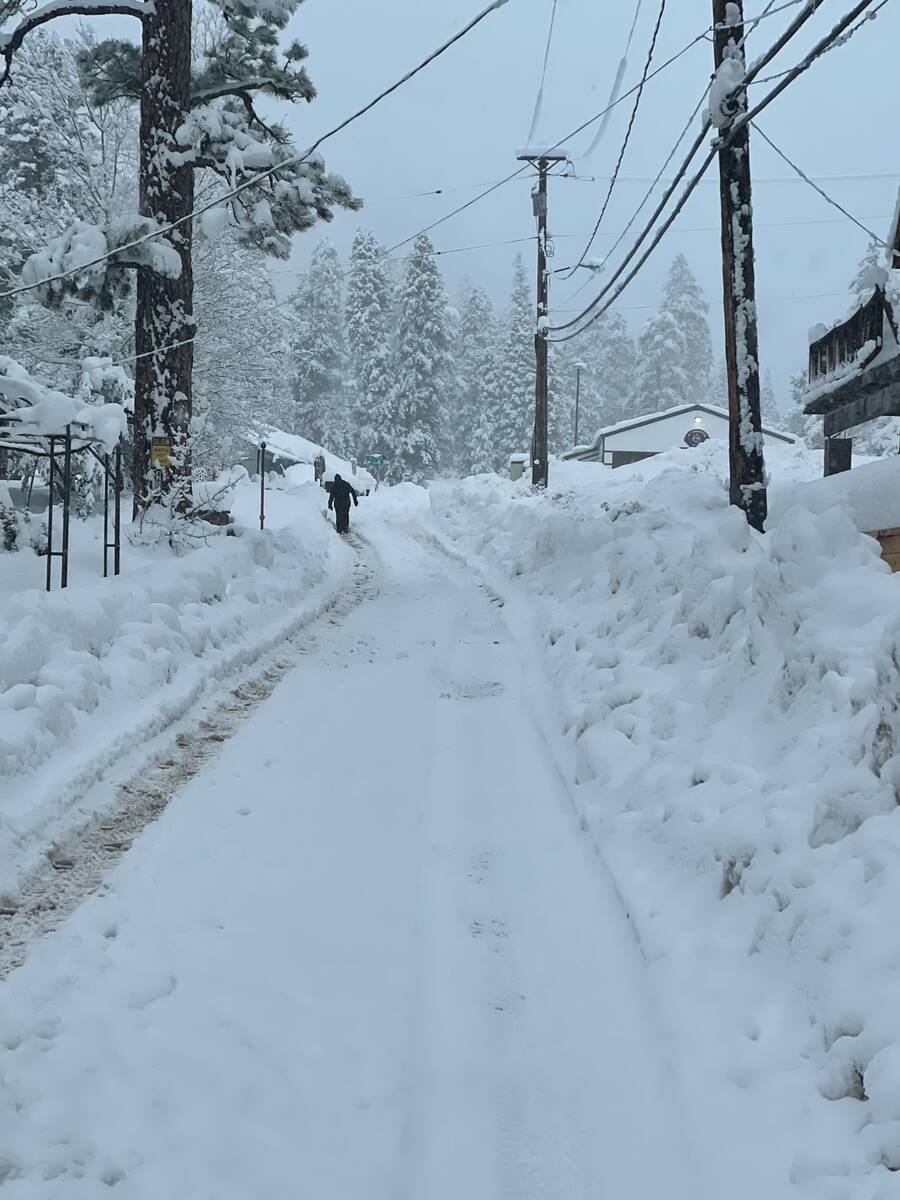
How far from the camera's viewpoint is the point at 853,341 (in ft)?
25.3

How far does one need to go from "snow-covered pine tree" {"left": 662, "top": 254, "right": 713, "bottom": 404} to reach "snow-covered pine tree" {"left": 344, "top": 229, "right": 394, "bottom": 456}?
1109 inches

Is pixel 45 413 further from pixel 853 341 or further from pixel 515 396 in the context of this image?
pixel 515 396

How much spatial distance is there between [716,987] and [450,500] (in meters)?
26.7

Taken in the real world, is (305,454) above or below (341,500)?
above

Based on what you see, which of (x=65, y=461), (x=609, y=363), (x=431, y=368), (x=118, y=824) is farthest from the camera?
(x=609, y=363)

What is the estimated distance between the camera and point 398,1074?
3049 mm

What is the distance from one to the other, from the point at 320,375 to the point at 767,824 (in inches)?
2520

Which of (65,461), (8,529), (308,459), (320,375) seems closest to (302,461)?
(308,459)

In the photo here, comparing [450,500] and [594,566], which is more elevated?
[450,500]

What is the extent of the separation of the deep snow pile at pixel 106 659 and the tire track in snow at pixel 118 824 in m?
0.15

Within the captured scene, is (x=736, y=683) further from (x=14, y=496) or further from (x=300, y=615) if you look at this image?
(x=14, y=496)

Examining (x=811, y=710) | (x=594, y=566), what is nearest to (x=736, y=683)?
(x=811, y=710)

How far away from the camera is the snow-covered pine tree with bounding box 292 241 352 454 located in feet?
210

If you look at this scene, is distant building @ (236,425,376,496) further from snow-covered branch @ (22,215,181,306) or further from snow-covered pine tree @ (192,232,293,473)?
snow-covered branch @ (22,215,181,306)
